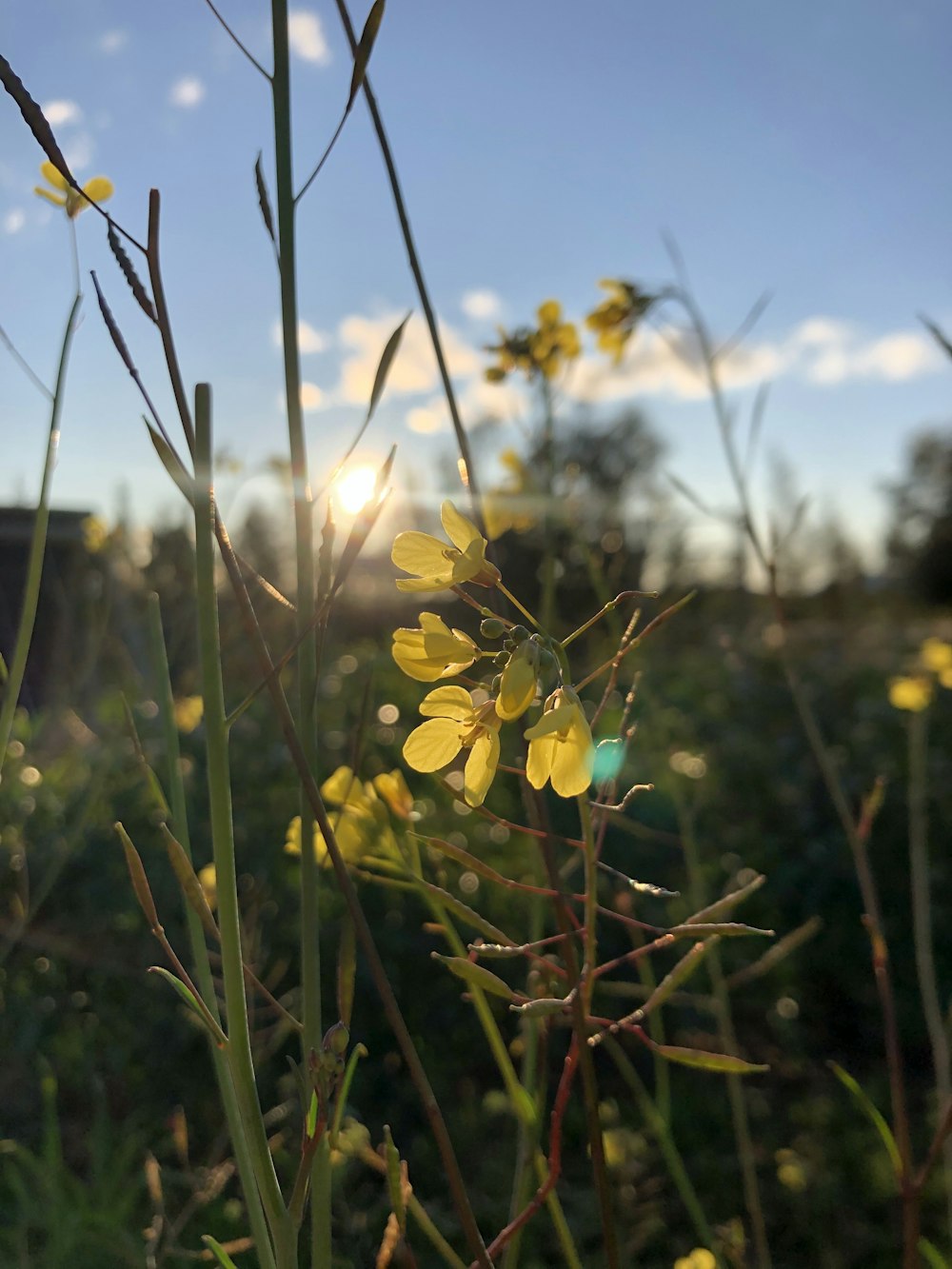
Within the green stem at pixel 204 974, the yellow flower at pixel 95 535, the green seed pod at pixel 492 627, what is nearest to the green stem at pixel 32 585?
the green stem at pixel 204 974

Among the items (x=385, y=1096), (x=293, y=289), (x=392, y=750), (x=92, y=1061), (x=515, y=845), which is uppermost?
(x=293, y=289)

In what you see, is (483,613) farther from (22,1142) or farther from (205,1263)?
(22,1142)

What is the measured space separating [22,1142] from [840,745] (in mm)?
2553

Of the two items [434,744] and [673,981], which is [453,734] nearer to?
[434,744]

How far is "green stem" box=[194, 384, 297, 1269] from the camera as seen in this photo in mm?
321

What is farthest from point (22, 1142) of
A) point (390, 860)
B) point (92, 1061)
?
point (390, 860)

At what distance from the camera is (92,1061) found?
1.52m

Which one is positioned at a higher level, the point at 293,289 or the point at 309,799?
the point at 293,289

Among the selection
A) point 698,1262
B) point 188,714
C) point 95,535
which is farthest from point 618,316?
point 95,535

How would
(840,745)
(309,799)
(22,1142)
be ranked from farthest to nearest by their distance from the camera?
(840,745) < (22,1142) < (309,799)

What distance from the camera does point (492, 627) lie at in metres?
0.40

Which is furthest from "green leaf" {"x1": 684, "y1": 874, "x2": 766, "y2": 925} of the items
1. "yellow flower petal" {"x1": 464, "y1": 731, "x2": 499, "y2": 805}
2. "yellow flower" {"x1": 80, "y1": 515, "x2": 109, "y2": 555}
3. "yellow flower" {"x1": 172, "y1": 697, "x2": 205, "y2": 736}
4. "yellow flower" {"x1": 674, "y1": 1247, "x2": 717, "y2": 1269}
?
"yellow flower" {"x1": 80, "y1": 515, "x2": 109, "y2": 555}

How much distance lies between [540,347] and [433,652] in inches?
25.7

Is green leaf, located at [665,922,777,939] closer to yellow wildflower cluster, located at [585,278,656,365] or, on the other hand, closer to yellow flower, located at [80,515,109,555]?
yellow wildflower cluster, located at [585,278,656,365]
